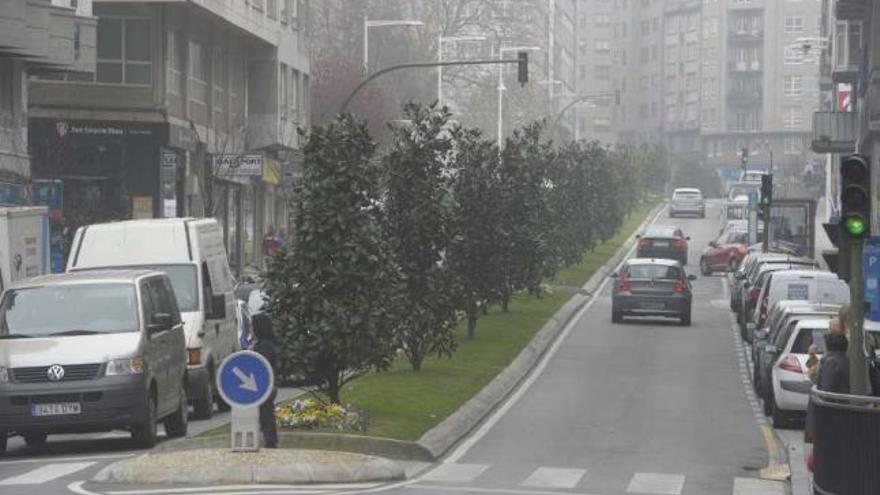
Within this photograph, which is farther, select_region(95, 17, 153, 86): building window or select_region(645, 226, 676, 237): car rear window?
select_region(645, 226, 676, 237): car rear window

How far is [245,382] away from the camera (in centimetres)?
1912

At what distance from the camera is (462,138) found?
42094 mm

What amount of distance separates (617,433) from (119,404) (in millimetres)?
7152

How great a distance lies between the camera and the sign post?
19.1 meters

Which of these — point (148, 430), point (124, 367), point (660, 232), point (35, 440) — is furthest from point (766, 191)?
point (124, 367)

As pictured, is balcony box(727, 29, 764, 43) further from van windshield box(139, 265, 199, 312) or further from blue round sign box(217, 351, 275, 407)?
blue round sign box(217, 351, 275, 407)

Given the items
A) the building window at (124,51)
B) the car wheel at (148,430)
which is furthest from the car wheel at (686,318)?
the car wheel at (148,430)

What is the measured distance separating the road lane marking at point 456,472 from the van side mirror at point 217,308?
5.98 meters

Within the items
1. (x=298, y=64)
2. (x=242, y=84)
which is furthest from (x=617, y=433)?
(x=298, y=64)

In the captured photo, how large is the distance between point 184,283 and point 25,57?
63.5ft

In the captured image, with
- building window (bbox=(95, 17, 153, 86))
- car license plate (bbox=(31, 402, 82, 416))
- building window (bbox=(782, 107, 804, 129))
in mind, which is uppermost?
building window (bbox=(782, 107, 804, 129))

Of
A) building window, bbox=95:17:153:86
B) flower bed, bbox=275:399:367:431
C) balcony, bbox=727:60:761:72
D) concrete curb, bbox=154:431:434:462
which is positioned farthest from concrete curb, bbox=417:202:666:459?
balcony, bbox=727:60:761:72

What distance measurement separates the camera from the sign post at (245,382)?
62.5ft

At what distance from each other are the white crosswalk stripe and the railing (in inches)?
151
